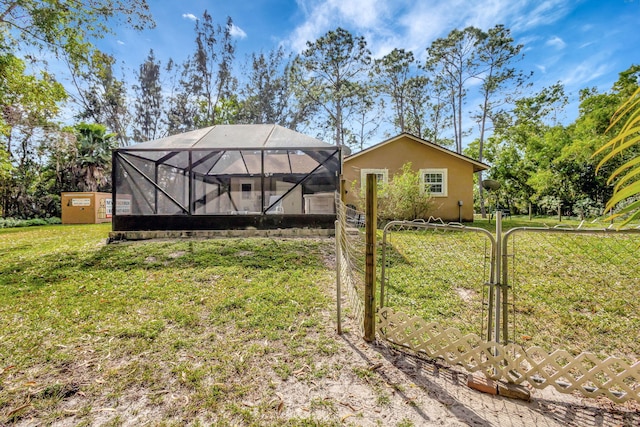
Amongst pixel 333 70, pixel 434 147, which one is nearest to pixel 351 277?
pixel 434 147

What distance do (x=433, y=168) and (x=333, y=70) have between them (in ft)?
43.1

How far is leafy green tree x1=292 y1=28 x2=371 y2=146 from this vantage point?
68.4 ft

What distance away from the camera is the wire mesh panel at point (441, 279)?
3.08 meters

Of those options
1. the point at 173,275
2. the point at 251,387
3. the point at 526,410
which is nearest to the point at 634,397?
the point at 526,410

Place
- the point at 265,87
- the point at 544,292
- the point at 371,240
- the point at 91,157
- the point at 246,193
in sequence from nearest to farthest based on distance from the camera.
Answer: the point at 371,240 < the point at 544,292 < the point at 246,193 < the point at 91,157 < the point at 265,87

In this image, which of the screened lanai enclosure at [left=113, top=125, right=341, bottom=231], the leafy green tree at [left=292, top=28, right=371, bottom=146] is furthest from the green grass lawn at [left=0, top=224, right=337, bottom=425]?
the leafy green tree at [left=292, top=28, right=371, bottom=146]

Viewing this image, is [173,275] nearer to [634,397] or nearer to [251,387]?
[251,387]

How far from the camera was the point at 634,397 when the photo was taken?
194 centimetres

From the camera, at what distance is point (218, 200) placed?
8.32 meters

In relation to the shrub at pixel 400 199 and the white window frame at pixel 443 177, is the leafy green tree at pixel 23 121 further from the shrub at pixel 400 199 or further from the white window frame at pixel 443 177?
the white window frame at pixel 443 177

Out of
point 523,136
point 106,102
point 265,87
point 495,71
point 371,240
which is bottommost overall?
point 371,240

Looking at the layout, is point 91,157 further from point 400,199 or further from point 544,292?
point 544,292

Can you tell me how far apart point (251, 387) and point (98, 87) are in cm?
2690

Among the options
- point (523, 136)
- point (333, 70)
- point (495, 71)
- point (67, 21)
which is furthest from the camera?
point (333, 70)
